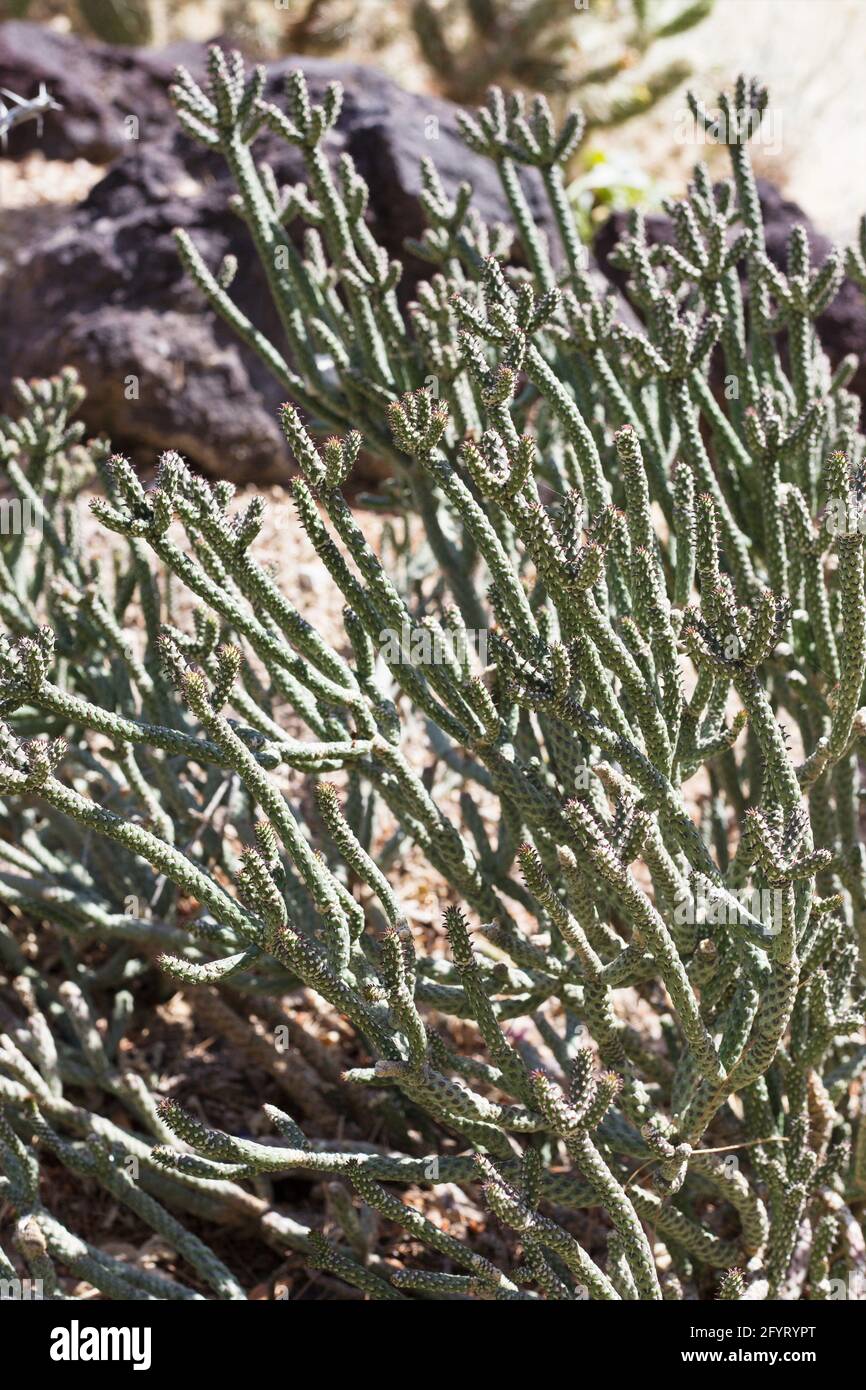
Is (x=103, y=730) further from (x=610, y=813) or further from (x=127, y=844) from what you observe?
(x=610, y=813)

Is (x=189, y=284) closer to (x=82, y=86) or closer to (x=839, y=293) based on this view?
(x=839, y=293)

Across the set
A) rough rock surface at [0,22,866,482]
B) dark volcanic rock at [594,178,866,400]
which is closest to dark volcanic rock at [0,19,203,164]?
rough rock surface at [0,22,866,482]

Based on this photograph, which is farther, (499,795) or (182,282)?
(182,282)

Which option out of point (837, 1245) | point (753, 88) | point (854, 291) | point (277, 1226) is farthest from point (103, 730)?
point (854, 291)

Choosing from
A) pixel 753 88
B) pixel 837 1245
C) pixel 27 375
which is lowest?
pixel 837 1245

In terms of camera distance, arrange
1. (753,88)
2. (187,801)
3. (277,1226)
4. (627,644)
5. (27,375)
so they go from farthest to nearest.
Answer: (27,375) → (753,88) → (187,801) → (277,1226) → (627,644)

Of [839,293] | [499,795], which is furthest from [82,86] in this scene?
[499,795]
